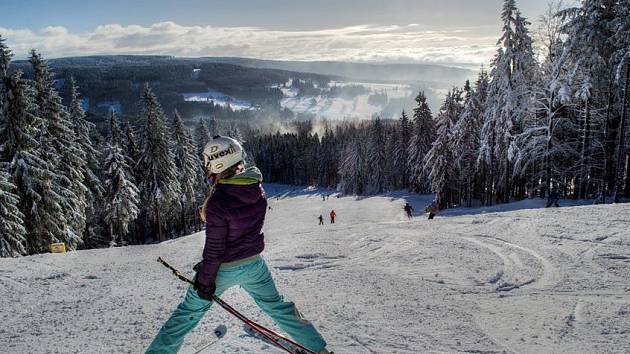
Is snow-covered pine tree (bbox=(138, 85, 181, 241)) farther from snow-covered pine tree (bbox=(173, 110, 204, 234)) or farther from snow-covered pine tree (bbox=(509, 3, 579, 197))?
snow-covered pine tree (bbox=(509, 3, 579, 197))

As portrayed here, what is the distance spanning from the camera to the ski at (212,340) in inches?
229

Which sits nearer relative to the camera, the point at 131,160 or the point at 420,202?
the point at 131,160

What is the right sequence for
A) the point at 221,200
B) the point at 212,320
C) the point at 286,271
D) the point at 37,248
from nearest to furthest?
the point at 221,200 → the point at 212,320 → the point at 286,271 → the point at 37,248

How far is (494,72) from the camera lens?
3259 cm

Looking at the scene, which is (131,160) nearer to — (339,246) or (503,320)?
(339,246)

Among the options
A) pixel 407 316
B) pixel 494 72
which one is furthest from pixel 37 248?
pixel 494 72

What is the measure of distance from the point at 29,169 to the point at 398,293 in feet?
72.3

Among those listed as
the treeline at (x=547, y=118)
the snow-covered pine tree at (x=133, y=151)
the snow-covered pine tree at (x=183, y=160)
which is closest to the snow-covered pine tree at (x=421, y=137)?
the treeline at (x=547, y=118)

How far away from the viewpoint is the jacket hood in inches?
161

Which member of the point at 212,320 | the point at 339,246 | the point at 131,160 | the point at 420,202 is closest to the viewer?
the point at 212,320

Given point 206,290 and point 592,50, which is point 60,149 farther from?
point 592,50

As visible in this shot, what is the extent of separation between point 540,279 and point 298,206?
44.9 m

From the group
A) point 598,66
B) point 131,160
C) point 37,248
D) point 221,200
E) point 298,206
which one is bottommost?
point 298,206

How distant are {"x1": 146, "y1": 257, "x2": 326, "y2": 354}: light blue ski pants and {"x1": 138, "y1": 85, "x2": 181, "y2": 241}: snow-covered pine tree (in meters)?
33.8
